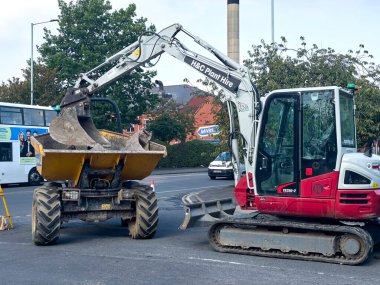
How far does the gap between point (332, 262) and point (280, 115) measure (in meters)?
2.49

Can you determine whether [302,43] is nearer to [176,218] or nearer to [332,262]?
[176,218]

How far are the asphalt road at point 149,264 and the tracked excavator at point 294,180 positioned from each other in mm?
302

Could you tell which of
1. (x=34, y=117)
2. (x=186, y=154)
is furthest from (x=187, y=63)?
(x=186, y=154)

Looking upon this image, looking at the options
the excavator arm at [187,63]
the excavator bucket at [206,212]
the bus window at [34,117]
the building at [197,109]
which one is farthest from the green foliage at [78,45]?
the excavator bucket at [206,212]

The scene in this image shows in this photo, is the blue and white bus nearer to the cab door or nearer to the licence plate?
the licence plate

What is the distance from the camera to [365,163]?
9.02 m

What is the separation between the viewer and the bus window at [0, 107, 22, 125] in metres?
26.5

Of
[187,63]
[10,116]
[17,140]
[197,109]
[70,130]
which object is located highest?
[197,109]

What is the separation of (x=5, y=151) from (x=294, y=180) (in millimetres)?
20320

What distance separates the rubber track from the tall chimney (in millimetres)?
23729

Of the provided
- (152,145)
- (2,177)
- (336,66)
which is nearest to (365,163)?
(152,145)

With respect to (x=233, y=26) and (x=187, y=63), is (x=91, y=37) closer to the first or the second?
(x=233, y=26)

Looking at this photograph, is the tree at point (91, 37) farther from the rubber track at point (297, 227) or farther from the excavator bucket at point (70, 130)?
the rubber track at point (297, 227)

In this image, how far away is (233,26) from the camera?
108 feet
